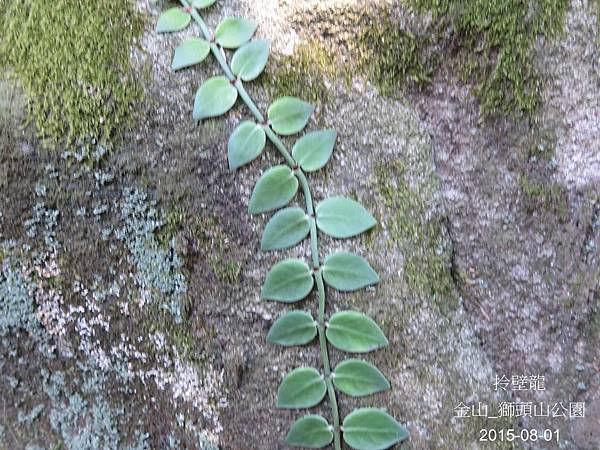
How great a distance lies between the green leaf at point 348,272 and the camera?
2.93 ft

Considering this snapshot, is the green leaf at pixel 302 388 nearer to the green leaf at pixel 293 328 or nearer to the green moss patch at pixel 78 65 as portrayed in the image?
the green leaf at pixel 293 328

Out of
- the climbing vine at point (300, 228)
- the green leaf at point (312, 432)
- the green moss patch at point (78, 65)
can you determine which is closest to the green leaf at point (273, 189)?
the climbing vine at point (300, 228)

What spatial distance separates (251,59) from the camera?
885mm

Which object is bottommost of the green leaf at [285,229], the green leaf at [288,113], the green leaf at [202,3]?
the green leaf at [285,229]

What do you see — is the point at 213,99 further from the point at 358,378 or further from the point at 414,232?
the point at 358,378

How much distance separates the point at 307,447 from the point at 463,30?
0.72 metres

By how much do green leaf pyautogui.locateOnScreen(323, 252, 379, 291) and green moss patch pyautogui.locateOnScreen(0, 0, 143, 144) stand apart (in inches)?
16.1

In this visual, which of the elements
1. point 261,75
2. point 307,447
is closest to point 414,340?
point 307,447

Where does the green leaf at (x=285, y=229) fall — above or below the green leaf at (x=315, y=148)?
below

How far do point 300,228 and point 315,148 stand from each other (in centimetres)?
13

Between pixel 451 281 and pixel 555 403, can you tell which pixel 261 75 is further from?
pixel 555 403

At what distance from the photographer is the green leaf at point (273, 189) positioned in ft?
2.92

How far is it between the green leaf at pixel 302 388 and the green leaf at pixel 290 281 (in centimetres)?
13

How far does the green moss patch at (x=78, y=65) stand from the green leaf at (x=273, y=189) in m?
0.24
